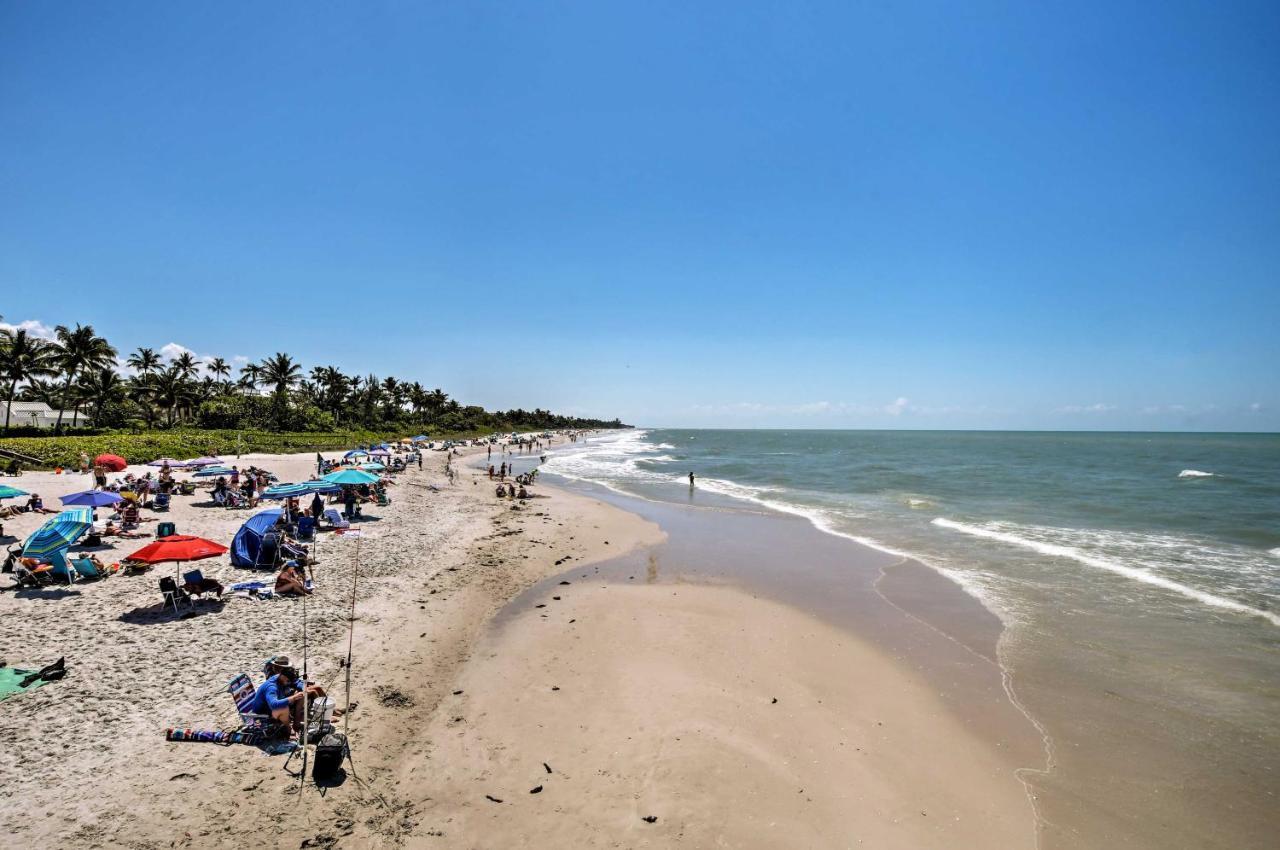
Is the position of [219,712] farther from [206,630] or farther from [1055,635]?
[1055,635]

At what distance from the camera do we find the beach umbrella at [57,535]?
12164 mm

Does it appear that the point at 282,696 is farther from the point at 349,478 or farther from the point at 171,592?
the point at 349,478

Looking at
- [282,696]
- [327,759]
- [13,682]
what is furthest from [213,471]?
[327,759]

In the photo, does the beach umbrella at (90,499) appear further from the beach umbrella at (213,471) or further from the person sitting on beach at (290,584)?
the person sitting on beach at (290,584)

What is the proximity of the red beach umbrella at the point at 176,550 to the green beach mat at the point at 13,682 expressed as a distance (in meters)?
2.78

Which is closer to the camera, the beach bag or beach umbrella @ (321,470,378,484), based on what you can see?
the beach bag

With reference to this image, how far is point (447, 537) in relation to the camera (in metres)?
21.0

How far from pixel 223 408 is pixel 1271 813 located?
81.2m

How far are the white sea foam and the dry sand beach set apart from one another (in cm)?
1192

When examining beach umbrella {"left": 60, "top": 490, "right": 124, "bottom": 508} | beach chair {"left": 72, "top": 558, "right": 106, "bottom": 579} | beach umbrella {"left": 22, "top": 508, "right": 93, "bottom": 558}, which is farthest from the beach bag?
beach umbrella {"left": 60, "top": 490, "right": 124, "bottom": 508}

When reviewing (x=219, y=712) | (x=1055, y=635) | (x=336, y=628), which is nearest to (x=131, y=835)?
(x=219, y=712)

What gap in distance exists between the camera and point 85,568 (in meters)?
12.4

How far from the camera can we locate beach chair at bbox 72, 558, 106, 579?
40.6ft

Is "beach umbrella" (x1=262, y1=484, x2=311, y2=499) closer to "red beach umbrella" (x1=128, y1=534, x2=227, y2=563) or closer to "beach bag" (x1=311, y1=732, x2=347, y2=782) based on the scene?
"red beach umbrella" (x1=128, y1=534, x2=227, y2=563)
